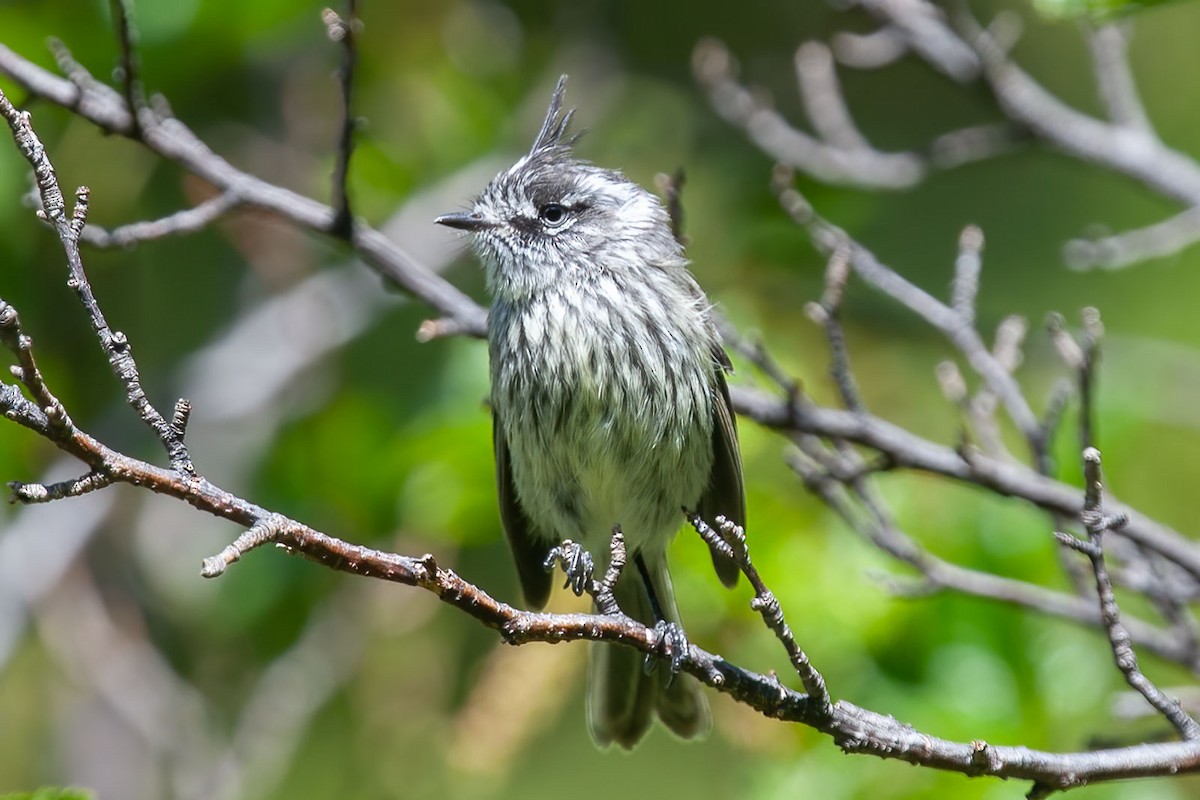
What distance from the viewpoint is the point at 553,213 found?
3893 millimetres

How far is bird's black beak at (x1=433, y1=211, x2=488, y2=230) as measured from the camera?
370 centimetres

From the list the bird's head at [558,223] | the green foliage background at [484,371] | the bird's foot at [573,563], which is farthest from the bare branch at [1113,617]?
the bird's head at [558,223]

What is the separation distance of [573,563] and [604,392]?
2.85 feet

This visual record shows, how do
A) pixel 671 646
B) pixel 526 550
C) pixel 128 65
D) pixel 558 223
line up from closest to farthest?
pixel 671 646
pixel 128 65
pixel 558 223
pixel 526 550

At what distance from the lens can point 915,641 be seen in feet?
11.6

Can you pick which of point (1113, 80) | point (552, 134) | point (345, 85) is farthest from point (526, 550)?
point (1113, 80)

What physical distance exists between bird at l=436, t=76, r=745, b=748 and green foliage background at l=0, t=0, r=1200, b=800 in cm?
20

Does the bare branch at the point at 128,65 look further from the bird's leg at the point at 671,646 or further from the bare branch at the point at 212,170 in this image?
the bird's leg at the point at 671,646

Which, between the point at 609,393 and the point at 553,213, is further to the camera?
the point at 553,213

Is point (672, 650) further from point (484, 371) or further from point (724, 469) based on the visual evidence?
point (484, 371)

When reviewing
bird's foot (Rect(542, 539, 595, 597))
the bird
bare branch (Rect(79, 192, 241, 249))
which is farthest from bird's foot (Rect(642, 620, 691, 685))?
bare branch (Rect(79, 192, 241, 249))

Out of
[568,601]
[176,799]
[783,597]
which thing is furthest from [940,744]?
[176,799]

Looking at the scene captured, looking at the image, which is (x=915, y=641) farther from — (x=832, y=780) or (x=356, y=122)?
(x=356, y=122)

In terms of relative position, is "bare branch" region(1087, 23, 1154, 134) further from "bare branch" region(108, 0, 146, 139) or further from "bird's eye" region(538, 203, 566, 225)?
"bare branch" region(108, 0, 146, 139)
